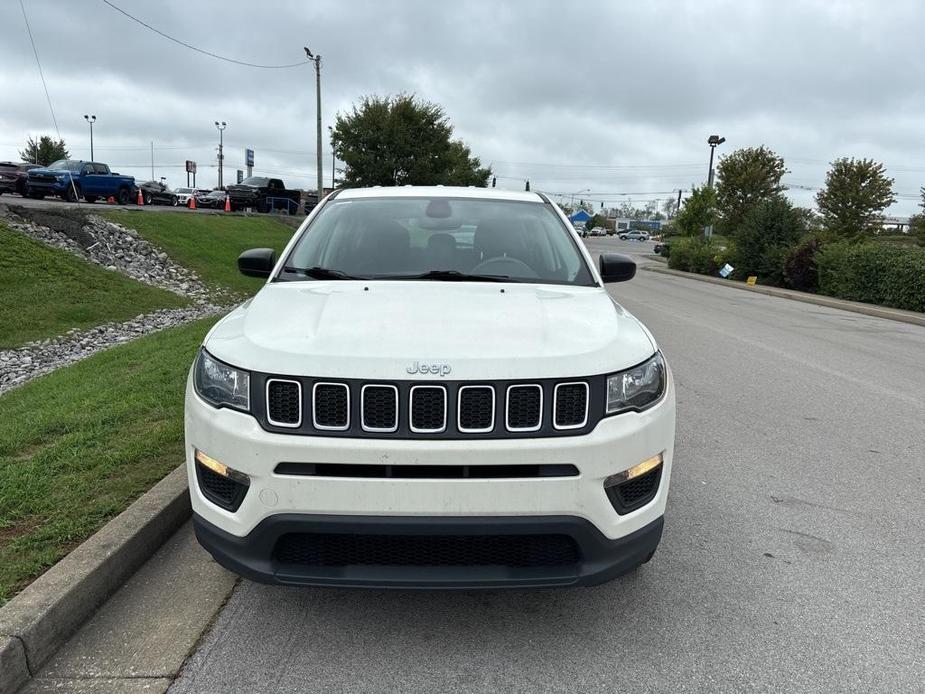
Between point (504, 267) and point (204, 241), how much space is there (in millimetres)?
18126

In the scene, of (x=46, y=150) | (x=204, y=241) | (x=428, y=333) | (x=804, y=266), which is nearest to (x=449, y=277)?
(x=428, y=333)

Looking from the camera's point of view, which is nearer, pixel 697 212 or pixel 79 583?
pixel 79 583

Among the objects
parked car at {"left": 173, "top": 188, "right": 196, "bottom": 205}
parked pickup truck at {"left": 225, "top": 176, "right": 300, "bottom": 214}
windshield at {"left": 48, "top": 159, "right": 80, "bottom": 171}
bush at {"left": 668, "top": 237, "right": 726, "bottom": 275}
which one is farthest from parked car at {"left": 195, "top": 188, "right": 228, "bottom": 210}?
bush at {"left": 668, "top": 237, "right": 726, "bottom": 275}

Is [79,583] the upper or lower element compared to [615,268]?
lower

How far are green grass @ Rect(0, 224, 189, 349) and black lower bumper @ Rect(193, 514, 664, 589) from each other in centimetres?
916

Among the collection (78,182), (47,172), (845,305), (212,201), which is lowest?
(845,305)

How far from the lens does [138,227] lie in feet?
60.1

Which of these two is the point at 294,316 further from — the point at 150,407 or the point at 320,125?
the point at 320,125

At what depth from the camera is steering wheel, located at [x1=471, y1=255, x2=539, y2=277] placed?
3.65 meters

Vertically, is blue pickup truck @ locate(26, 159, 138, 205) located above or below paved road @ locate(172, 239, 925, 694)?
above

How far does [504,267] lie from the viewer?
371cm

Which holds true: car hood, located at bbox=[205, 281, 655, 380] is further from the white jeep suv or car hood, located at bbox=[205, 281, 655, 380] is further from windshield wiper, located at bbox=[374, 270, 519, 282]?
windshield wiper, located at bbox=[374, 270, 519, 282]

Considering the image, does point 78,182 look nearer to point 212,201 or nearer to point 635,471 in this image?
point 212,201

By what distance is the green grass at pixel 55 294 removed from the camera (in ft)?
34.8
